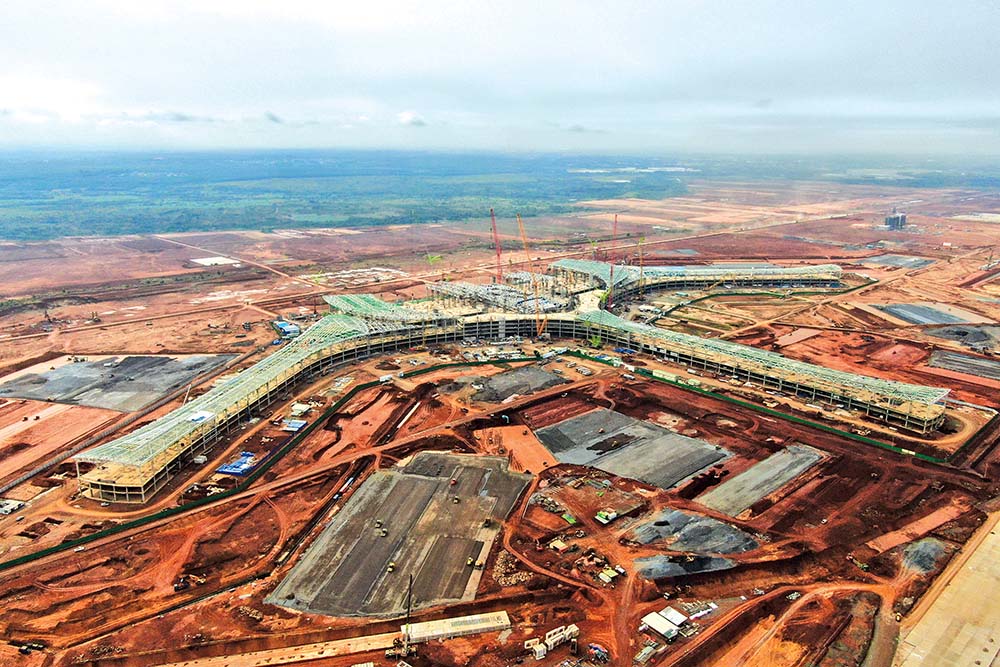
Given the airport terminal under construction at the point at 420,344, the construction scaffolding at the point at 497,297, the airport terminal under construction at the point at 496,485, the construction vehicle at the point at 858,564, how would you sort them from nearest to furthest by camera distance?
1. the airport terminal under construction at the point at 496,485
2. the construction vehicle at the point at 858,564
3. the airport terminal under construction at the point at 420,344
4. the construction scaffolding at the point at 497,297

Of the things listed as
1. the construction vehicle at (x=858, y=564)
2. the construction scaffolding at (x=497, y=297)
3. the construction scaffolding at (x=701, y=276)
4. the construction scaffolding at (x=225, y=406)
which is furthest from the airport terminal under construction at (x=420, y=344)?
the construction vehicle at (x=858, y=564)

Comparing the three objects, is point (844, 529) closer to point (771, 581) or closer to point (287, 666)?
point (771, 581)

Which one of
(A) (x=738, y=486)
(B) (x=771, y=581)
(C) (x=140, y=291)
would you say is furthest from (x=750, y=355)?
(C) (x=140, y=291)

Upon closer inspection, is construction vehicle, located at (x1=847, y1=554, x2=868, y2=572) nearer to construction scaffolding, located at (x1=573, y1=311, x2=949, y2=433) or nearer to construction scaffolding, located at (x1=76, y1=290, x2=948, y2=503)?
construction scaffolding, located at (x1=573, y1=311, x2=949, y2=433)

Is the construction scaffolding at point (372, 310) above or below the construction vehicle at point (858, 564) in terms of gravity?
above

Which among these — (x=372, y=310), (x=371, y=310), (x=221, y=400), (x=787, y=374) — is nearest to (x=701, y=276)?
(x=787, y=374)

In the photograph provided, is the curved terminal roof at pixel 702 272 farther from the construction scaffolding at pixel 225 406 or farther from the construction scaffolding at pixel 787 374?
the construction scaffolding at pixel 225 406

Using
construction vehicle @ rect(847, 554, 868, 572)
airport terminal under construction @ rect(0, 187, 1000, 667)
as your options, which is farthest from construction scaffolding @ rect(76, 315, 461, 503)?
construction vehicle @ rect(847, 554, 868, 572)

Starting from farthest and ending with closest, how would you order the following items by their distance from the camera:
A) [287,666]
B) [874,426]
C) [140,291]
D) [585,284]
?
1. [140,291]
2. [585,284]
3. [874,426]
4. [287,666]
